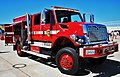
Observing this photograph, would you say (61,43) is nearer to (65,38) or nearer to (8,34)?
(65,38)

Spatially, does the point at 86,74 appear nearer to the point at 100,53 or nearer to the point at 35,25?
the point at 100,53

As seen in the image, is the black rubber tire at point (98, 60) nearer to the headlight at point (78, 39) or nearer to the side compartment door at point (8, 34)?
the headlight at point (78, 39)

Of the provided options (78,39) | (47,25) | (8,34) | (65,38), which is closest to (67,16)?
(47,25)

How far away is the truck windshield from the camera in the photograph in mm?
7673

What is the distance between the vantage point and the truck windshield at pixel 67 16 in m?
7.67

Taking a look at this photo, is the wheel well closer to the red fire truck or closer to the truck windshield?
the red fire truck

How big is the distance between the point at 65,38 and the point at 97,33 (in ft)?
4.12

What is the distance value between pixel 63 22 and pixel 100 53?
2.29 metres

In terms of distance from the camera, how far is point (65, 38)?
699cm

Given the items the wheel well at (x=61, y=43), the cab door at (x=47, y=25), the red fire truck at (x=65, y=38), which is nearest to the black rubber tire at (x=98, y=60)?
the red fire truck at (x=65, y=38)

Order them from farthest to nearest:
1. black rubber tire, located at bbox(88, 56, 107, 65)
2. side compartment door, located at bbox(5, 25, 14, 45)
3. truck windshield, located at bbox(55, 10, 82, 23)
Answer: side compartment door, located at bbox(5, 25, 14, 45) → black rubber tire, located at bbox(88, 56, 107, 65) → truck windshield, located at bbox(55, 10, 82, 23)

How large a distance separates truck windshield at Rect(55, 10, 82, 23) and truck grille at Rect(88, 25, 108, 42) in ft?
5.10

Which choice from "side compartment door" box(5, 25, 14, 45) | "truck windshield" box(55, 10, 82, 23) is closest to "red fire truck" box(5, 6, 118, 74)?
"truck windshield" box(55, 10, 82, 23)

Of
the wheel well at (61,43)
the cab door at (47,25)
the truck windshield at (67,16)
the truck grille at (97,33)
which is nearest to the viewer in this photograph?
the truck grille at (97,33)
